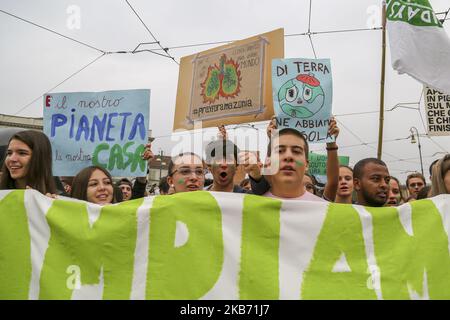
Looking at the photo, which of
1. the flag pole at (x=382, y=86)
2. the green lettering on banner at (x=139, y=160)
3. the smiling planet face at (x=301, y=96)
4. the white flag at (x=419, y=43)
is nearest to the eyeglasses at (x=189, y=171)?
the green lettering on banner at (x=139, y=160)

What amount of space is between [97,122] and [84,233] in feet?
6.78

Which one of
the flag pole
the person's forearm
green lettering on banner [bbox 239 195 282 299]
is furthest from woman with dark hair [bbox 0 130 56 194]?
the flag pole

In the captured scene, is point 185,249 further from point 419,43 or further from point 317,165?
point 317,165

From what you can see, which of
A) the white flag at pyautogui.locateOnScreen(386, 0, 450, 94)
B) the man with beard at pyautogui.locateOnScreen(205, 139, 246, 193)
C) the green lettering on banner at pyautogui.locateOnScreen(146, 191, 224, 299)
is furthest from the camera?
the white flag at pyautogui.locateOnScreen(386, 0, 450, 94)

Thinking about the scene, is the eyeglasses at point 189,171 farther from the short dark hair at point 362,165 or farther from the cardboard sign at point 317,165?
the cardboard sign at point 317,165

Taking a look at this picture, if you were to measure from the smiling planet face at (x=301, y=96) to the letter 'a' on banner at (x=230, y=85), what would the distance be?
0.58 metres

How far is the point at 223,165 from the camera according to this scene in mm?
3146

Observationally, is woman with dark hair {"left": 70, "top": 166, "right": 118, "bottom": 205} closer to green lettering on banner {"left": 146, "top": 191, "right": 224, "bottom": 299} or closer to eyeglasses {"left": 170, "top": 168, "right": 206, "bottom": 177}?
eyeglasses {"left": 170, "top": 168, "right": 206, "bottom": 177}

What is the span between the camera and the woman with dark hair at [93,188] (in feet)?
10.6

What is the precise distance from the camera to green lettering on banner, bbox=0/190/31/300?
89.9 inches

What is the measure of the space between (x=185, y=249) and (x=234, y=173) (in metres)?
0.97

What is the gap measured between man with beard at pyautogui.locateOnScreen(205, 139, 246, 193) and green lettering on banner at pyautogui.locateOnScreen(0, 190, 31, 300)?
121cm
